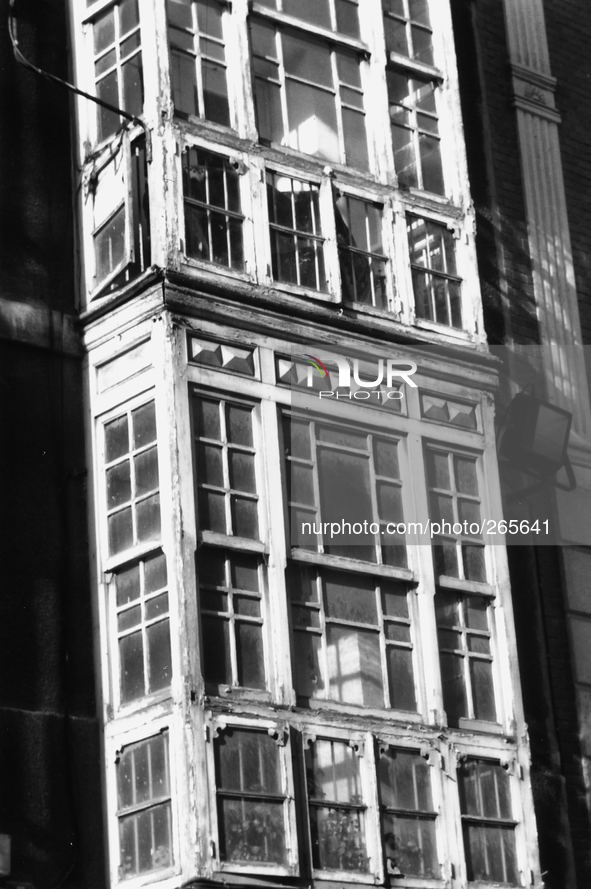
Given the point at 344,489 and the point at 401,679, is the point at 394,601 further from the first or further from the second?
the point at 344,489

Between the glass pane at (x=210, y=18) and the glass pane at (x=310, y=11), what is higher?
the glass pane at (x=310, y=11)

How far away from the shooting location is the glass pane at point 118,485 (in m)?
10.4

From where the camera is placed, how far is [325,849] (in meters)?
9.69

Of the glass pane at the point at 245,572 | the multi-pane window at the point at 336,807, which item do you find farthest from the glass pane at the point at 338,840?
the glass pane at the point at 245,572

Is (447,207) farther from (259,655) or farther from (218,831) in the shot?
(218,831)

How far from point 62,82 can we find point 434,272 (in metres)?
3.04

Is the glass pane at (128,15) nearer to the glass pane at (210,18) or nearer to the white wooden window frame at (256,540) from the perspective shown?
the glass pane at (210,18)

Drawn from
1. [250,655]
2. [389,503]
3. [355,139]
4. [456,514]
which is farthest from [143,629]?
[355,139]

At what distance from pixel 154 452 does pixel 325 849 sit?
262cm

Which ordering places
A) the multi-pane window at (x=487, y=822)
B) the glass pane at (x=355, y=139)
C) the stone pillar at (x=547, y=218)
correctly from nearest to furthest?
the multi-pane window at (x=487, y=822) → the glass pane at (x=355, y=139) → the stone pillar at (x=547, y=218)

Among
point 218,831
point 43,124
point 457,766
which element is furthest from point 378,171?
point 218,831

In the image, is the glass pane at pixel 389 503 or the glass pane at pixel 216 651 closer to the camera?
the glass pane at pixel 216 651

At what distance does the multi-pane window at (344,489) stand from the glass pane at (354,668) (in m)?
0.54

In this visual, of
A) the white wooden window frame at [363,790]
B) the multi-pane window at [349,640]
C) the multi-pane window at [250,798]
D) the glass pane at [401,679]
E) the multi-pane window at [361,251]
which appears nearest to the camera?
the multi-pane window at [250,798]
